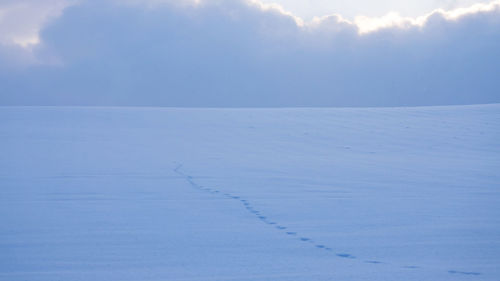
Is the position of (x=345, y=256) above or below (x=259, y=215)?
below

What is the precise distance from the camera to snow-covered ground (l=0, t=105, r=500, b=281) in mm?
2670

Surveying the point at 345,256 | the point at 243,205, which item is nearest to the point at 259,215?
the point at 243,205

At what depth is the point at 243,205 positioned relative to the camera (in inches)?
157

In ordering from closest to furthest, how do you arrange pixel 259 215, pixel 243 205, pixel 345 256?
pixel 345 256 < pixel 259 215 < pixel 243 205

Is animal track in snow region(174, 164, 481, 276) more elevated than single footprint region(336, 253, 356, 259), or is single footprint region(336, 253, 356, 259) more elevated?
animal track in snow region(174, 164, 481, 276)

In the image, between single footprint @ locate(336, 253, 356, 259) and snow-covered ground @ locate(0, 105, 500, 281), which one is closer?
snow-covered ground @ locate(0, 105, 500, 281)

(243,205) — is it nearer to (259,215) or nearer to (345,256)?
(259,215)

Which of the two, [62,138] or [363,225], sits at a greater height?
[62,138]

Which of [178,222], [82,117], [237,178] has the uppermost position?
[82,117]

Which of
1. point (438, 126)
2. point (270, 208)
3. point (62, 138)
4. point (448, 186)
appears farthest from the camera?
point (438, 126)

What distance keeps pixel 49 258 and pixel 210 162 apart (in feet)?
11.2

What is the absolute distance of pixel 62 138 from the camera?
293 inches

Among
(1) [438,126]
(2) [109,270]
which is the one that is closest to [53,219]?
(2) [109,270]

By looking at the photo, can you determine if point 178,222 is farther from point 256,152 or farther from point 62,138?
point 62,138
